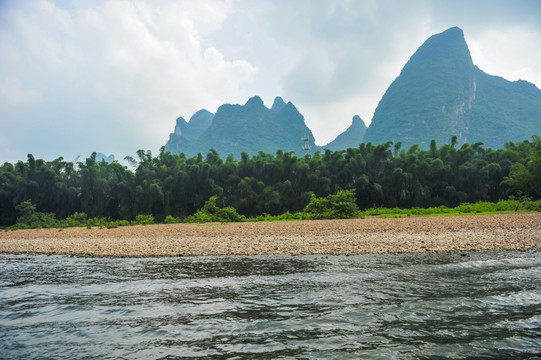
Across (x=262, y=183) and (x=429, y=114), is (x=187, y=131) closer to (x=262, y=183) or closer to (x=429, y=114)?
(x=429, y=114)

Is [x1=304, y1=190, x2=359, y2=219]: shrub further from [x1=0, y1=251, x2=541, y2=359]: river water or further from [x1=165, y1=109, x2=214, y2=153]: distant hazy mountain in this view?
[x1=165, y1=109, x2=214, y2=153]: distant hazy mountain

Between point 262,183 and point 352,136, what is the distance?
426 ft

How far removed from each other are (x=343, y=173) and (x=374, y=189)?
3134 millimetres

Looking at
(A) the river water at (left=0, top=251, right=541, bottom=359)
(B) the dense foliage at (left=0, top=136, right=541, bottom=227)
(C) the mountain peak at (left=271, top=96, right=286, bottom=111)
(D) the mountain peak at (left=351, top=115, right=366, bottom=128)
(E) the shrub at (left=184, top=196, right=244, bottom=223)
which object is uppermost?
(C) the mountain peak at (left=271, top=96, right=286, bottom=111)

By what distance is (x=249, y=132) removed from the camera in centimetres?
11894

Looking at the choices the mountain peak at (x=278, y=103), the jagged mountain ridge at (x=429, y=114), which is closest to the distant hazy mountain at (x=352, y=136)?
the jagged mountain ridge at (x=429, y=114)

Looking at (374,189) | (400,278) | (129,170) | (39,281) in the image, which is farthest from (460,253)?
(129,170)

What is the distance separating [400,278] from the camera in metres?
5.44

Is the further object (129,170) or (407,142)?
(407,142)

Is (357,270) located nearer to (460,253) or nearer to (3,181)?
(460,253)

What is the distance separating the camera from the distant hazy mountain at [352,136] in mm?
138875

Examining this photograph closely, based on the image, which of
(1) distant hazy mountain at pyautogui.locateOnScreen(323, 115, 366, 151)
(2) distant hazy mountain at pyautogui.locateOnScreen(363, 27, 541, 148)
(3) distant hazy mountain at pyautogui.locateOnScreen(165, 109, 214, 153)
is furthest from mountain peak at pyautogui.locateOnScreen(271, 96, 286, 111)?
(2) distant hazy mountain at pyautogui.locateOnScreen(363, 27, 541, 148)

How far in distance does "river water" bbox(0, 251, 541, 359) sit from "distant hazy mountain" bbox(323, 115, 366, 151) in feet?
437

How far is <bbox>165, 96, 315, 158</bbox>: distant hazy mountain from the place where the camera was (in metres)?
116
